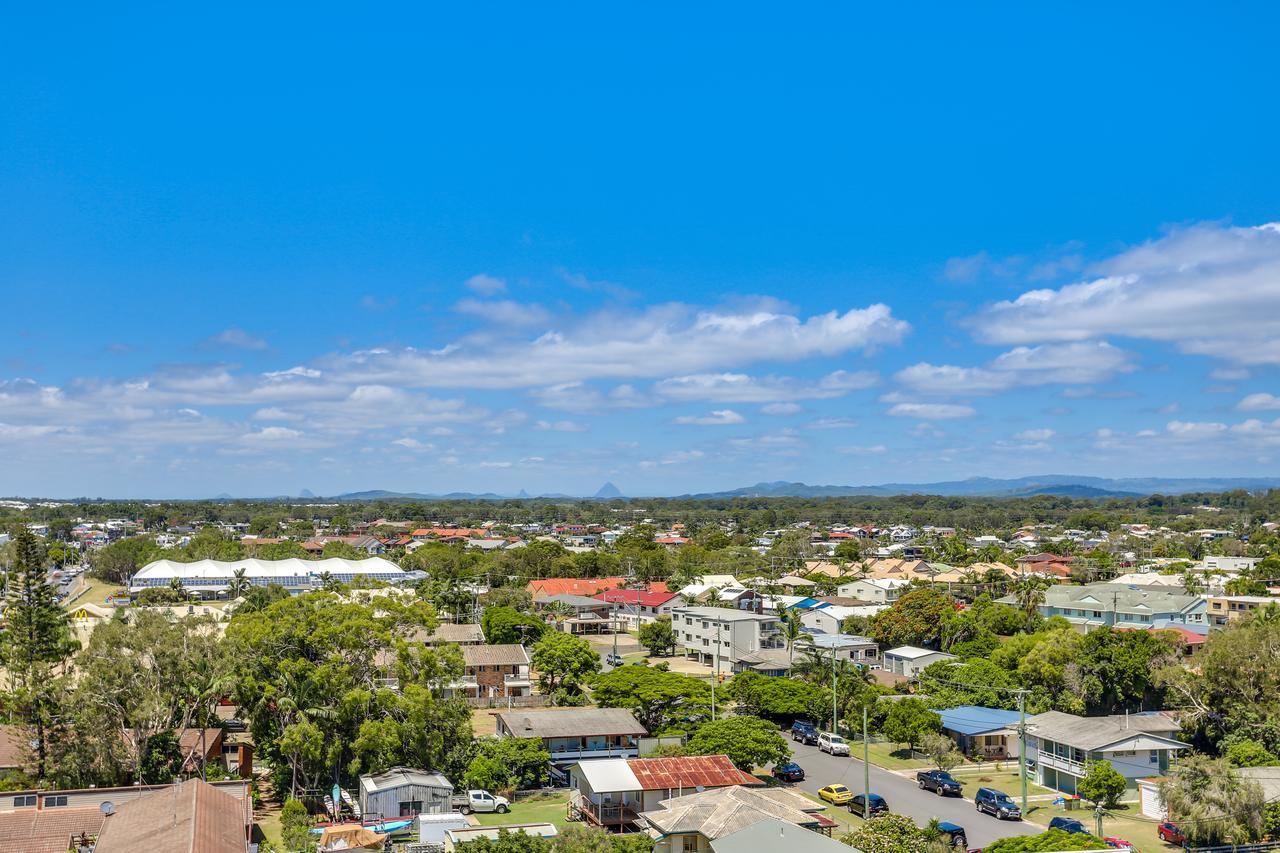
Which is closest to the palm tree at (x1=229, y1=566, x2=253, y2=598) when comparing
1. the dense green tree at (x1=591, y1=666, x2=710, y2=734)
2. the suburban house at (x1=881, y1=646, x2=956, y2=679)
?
the dense green tree at (x1=591, y1=666, x2=710, y2=734)

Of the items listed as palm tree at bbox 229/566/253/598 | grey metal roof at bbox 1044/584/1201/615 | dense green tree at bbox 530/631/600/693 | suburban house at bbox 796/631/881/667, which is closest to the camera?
dense green tree at bbox 530/631/600/693

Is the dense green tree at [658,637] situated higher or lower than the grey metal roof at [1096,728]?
lower

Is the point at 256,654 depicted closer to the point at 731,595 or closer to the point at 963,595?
the point at 731,595

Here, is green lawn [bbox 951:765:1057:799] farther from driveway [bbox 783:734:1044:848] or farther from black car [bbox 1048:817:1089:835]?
black car [bbox 1048:817:1089:835]

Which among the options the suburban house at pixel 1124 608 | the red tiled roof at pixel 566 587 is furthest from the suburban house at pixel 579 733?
the red tiled roof at pixel 566 587

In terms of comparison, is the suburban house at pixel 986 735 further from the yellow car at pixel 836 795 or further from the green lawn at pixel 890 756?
the yellow car at pixel 836 795

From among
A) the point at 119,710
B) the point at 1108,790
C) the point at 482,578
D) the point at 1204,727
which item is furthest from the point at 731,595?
the point at 119,710
